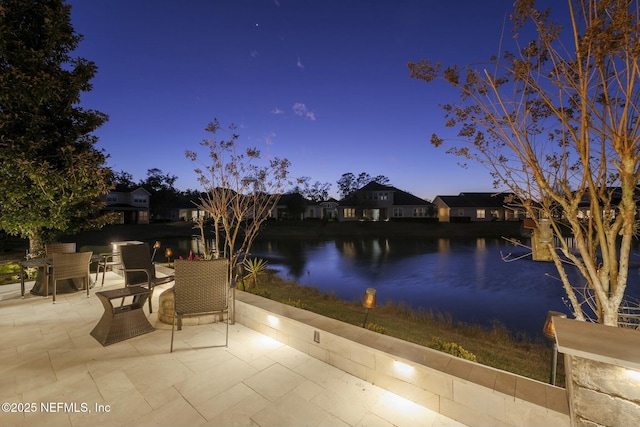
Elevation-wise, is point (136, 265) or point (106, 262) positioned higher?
point (136, 265)

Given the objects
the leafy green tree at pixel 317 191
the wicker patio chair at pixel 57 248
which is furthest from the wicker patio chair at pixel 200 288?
the leafy green tree at pixel 317 191

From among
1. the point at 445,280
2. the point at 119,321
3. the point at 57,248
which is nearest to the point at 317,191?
the point at 445,280

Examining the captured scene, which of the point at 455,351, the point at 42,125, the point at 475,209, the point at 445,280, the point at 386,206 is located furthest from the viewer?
the point at 386,206

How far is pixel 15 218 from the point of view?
6125 mm

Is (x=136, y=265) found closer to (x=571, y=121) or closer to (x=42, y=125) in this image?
(x=42, y=125)

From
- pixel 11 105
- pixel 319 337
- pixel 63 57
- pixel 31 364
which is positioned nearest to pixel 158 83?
pixel 63 57

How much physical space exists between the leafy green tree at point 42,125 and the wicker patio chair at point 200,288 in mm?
5194

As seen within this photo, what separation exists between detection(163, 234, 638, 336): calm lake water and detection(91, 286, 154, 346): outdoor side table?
395 cm

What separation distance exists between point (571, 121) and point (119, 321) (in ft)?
16.2

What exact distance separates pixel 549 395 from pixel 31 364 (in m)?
4.44

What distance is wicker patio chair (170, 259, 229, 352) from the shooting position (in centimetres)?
315

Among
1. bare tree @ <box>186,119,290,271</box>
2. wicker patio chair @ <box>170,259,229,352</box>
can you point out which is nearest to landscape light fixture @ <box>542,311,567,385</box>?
wicker patio chair @ <box>170,259,229,352</box>

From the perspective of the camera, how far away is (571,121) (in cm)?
231

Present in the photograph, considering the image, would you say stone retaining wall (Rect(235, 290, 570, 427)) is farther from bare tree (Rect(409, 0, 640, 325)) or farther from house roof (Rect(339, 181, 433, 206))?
house roof (Rect(339, 181, 433, 206))
